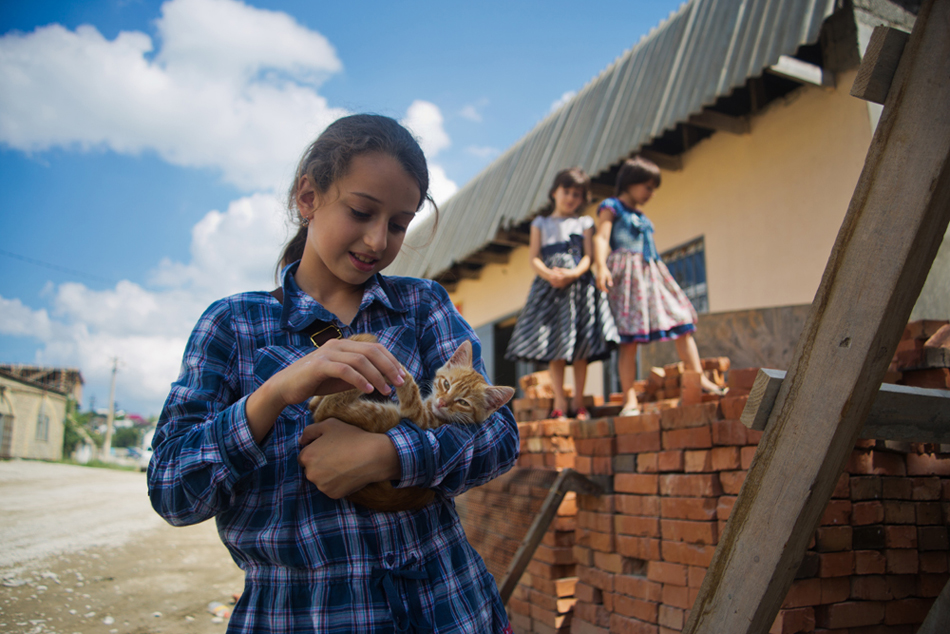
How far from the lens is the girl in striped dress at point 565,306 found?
13.6 ft

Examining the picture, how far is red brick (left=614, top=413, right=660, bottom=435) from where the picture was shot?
2.82m

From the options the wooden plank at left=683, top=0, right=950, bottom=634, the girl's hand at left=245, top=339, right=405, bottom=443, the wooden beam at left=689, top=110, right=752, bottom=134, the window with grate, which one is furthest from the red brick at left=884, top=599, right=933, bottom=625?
the wooden beam at left=689, top=110, right=752, bottom=134

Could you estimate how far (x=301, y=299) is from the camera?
1.26m

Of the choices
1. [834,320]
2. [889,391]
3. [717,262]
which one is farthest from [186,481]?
[717,262]

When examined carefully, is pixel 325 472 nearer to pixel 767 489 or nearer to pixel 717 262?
pixel 767 489

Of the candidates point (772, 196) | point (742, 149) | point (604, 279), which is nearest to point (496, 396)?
point (604, 279)

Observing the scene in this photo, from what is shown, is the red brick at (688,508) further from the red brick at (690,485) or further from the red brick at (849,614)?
the red brick at (849,614)

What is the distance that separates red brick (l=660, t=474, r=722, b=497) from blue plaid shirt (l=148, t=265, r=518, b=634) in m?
1.57

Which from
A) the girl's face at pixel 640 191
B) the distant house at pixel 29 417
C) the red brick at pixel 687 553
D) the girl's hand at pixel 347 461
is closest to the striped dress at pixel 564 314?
the girl's face at pixel 640 191

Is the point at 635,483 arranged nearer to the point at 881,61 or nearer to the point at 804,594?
the point at 804,594

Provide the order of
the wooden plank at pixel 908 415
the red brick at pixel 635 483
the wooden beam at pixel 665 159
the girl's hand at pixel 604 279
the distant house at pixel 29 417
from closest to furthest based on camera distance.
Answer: the wooden plank at pixel 908 415
the red brick at pixel 635 483
the girl's hand at pixel 604 279
the wooden beam at pixel 665 159
the distant house at pixel 29 417

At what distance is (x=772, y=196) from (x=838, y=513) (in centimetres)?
376

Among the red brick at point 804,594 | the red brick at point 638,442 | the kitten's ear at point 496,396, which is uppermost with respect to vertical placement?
the kitten's ear at point 496,396

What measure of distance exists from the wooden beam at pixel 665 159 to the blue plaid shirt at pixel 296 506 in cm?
562
